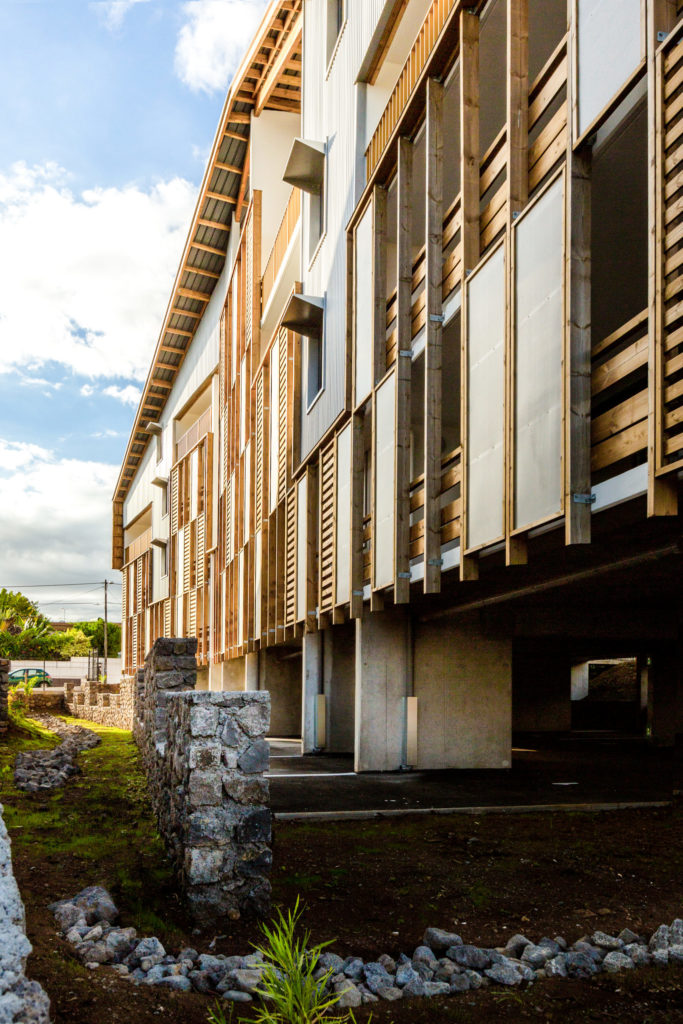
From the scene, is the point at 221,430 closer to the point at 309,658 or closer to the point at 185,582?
the point at 185,582

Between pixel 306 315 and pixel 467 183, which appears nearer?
pixel 467 183

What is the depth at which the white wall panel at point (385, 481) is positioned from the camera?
446 inches

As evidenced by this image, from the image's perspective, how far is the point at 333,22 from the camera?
55.3 ft

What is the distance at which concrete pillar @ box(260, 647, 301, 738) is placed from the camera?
2378 cm

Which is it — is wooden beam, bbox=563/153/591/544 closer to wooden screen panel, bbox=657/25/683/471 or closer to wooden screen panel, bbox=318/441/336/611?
wooden screen panel, bbox=657/25/683/471

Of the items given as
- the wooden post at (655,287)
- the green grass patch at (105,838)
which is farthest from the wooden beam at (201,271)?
the wooden post at (655,287)

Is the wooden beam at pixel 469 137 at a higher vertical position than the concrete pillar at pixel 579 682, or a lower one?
higher

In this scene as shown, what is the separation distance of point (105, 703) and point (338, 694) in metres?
18.0

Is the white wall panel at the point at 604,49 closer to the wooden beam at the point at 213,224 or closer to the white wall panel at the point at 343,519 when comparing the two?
the white wall panel at the point at 343,519

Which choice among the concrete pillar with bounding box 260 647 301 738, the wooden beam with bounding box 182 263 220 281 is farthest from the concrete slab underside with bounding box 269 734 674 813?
the wooden beam with bounding box 182 263 220 281

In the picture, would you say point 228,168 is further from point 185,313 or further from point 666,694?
point 666,694

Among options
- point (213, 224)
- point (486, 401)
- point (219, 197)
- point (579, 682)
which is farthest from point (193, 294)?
point (486, 401)

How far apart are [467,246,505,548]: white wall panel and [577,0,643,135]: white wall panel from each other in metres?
1.71

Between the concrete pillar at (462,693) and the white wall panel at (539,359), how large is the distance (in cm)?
618
